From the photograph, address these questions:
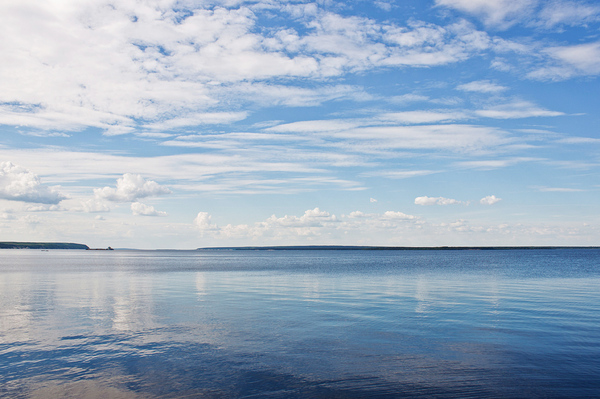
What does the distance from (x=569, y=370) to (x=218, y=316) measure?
17.4m

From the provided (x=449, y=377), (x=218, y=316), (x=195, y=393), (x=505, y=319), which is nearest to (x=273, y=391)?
(x=195, y=393)

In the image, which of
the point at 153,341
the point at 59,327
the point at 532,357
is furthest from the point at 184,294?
the point at 532,357

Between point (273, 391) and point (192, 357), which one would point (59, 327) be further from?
point (273, 391)

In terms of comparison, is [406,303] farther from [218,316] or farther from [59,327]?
[59,327]

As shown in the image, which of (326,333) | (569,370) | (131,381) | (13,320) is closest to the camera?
(131,381)

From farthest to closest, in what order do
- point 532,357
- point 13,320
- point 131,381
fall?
point 13,320 → point 532,357 → point 131,381

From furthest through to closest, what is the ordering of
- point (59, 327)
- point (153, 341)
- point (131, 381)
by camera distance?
point (59, 327) < point (153, 341) < point (131, 381)

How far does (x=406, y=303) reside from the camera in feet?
96.4

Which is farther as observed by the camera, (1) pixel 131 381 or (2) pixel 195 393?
(1) pixel 131 381

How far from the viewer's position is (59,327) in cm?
2098

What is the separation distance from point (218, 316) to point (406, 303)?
13.6m

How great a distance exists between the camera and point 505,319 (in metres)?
23.1

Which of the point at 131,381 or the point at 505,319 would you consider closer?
the point at 131,381

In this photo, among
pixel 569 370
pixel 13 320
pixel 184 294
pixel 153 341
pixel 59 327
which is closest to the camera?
pixel 569 370
